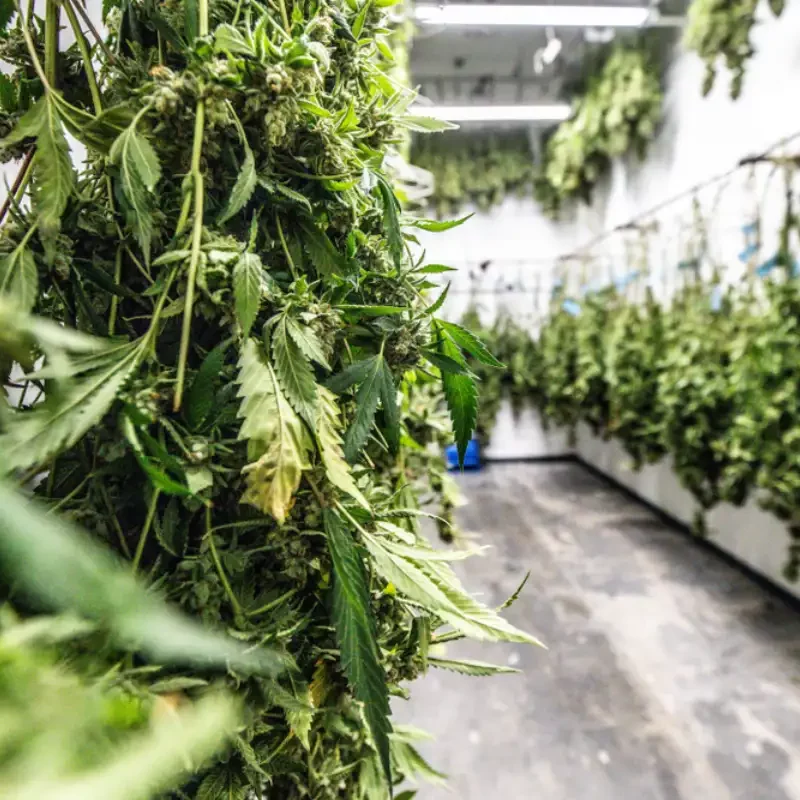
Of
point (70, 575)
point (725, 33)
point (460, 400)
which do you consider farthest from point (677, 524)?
point (70, 575)

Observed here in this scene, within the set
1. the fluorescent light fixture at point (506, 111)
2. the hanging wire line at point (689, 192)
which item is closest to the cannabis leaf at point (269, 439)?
the hanging wire line at point (689, 192)

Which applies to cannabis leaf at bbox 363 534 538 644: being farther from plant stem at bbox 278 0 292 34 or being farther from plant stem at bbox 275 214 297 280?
plant stem at bbox 278 0 292 34

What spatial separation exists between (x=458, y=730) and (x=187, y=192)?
220 cm

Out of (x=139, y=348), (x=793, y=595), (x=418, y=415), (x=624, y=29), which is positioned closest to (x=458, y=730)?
(x=418, y=415)

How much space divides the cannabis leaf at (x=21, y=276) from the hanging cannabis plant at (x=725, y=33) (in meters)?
3.72

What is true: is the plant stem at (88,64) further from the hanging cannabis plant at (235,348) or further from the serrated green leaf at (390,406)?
the serrated green leaf at (390,406)

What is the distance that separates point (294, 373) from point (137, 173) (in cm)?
18

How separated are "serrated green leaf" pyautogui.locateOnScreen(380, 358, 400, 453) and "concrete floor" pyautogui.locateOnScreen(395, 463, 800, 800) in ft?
5.60

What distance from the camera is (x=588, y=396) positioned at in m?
4.75

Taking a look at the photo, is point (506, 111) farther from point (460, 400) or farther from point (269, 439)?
point (269, 439)

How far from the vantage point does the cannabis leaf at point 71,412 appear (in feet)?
1.05

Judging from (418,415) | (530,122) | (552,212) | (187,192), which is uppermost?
(530,122)

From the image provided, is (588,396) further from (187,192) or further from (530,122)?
(187,192)

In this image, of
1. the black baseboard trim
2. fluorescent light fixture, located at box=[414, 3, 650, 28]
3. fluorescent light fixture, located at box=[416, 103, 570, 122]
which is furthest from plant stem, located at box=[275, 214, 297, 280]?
fluorescent light fixture, located at box=[416, 103, 570, 122]
